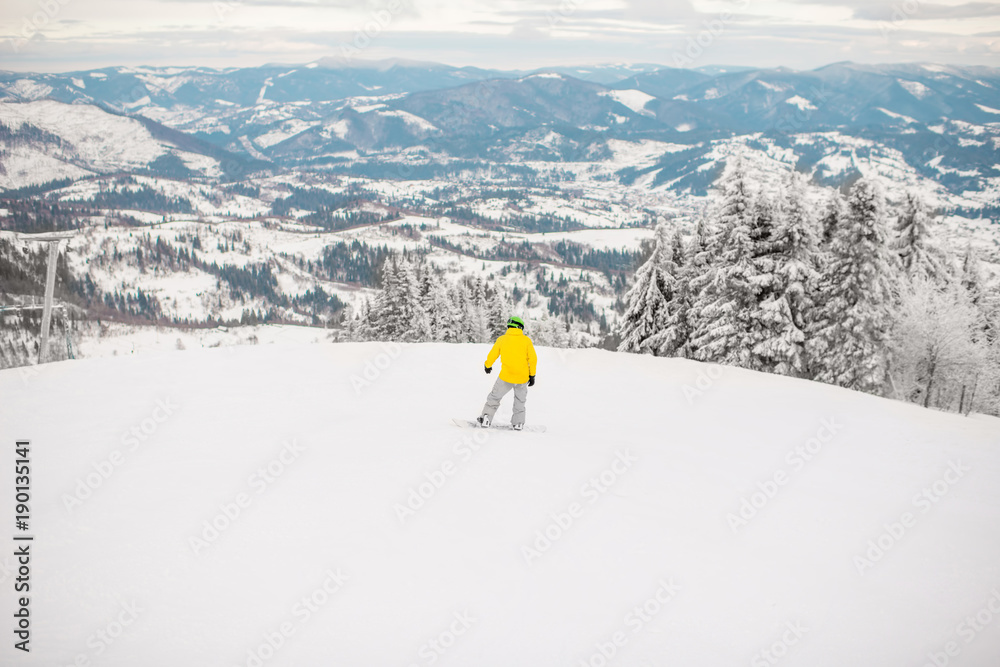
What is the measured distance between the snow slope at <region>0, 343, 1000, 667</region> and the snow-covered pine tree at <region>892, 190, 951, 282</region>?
Result: 22.6 m

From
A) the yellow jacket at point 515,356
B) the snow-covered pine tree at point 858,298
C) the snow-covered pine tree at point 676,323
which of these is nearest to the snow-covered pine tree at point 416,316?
the snow-covered pine tree at point 676,323

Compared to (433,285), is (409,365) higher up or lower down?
higher up

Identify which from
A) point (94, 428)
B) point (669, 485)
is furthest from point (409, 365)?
point (669, 485)

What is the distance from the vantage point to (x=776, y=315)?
2550 cm

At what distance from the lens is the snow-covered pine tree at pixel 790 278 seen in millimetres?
25500

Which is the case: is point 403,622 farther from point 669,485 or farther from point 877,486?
point 877,486

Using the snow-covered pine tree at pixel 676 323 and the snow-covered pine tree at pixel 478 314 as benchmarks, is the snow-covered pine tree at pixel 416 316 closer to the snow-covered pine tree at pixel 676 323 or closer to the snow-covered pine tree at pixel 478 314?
the snow-covered pine tree at pixel 478 314

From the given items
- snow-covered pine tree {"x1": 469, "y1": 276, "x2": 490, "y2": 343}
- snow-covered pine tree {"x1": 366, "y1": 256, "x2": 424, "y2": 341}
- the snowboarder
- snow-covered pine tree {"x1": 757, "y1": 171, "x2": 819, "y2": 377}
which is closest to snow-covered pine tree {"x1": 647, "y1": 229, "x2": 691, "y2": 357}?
snow-covered pine tree {"x1": 757, "y1": 171, "x2": 819, "y2": 377}

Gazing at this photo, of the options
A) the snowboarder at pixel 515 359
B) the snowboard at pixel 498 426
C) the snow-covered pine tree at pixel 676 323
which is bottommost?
the snow-covered pine tree at pixel 676 323

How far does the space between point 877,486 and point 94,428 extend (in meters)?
13.7

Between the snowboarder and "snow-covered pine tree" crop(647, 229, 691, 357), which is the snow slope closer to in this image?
the snowboarder

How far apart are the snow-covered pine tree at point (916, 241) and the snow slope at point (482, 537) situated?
22.6m

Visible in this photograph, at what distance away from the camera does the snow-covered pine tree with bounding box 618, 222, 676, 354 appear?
30.7 meters

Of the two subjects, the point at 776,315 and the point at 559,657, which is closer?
the point at 559,657
